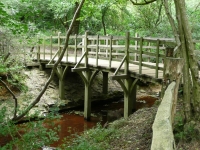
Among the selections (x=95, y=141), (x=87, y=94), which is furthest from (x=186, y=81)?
(x=87, y=94)

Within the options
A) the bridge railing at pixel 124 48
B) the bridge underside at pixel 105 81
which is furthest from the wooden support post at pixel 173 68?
the bridge underside at pixel 105 81

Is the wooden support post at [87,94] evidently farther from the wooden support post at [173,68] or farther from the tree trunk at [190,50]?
the wooden support post at [173,68]

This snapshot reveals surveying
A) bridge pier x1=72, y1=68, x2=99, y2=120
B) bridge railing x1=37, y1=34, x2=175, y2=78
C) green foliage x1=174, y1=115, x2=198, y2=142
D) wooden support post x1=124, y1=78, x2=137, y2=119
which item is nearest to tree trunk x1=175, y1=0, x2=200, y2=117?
green foliage x1=174, y1=115, x2=198, y2=142

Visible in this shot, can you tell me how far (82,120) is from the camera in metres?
11.5

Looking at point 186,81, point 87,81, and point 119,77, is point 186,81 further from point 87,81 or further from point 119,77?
point 87,81

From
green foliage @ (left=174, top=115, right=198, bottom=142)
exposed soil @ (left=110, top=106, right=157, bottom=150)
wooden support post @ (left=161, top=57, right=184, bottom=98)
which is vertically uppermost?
wooden support post @ (left=161, top=57, right=184, bottom=98)

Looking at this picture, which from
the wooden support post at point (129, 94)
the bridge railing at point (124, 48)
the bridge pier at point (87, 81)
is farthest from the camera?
the bridge pier at point (87, 81)

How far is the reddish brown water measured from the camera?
31.4ft

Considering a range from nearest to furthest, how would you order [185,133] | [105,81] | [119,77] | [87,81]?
[185,133]
[119,77]
[87,81]
[105,81]

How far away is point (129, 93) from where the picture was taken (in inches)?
341

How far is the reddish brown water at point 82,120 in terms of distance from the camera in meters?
9.58

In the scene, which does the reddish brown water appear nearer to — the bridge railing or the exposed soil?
the bridge railing

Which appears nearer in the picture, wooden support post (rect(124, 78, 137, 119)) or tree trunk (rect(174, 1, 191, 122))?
tree trunk (rect(174, 1, 191, 122))

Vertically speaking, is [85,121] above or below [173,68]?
below
